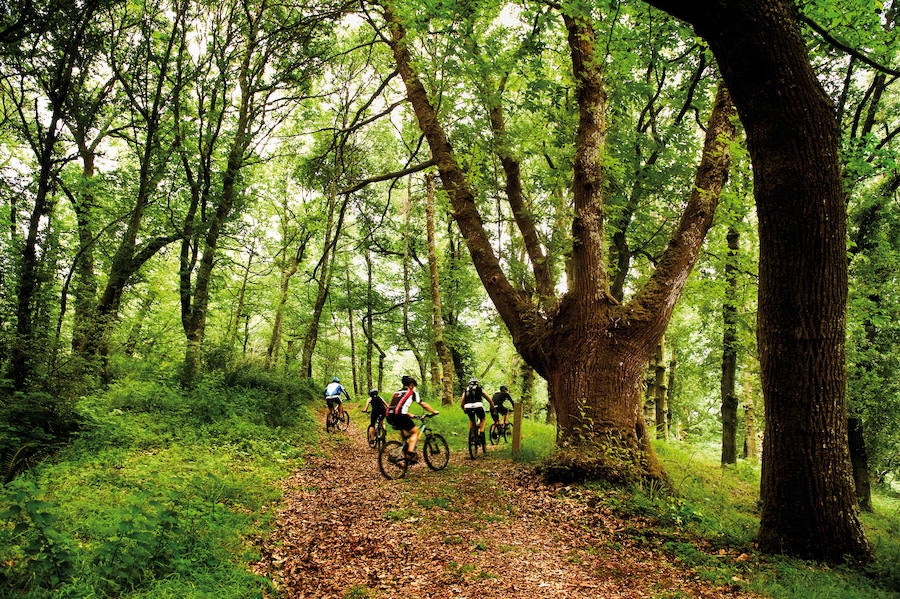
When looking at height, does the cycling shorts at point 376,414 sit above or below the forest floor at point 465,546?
above

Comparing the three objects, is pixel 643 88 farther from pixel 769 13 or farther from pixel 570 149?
pixel 769 13

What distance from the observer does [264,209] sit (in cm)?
2644

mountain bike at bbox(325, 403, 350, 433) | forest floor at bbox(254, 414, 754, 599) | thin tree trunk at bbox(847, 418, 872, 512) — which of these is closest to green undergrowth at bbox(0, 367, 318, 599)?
forest floor at bbox(254, 414, 754, 599)

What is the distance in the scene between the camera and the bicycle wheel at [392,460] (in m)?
9.41

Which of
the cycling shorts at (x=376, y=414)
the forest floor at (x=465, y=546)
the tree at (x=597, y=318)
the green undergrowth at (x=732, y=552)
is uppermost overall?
the tree at (x=597, y=318)

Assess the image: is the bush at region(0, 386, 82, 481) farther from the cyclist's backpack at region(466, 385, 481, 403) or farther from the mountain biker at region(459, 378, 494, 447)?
the cyclist's backpack at region(466, 385, 481, 403)

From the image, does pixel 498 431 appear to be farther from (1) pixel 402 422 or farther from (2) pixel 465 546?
(2) pixel 465 546

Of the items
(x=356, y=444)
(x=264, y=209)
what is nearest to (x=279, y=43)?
(x=356, y=444)

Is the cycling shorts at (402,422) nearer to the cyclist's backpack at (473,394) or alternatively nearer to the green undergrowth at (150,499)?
the green undergrowth at (150,499)

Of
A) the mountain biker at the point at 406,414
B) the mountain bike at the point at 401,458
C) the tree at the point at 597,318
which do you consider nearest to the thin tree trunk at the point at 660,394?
the tree at the point at 597,318

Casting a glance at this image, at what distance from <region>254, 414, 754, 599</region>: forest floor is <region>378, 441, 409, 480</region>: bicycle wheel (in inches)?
24.4

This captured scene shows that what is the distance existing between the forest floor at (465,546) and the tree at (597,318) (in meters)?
1.14

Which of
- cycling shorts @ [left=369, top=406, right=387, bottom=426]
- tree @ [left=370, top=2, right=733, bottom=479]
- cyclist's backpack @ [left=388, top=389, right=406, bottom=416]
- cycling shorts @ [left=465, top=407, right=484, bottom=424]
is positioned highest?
tree @ [left=370, top=2, right=733, bottom=479]

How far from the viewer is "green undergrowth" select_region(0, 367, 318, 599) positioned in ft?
11.5
